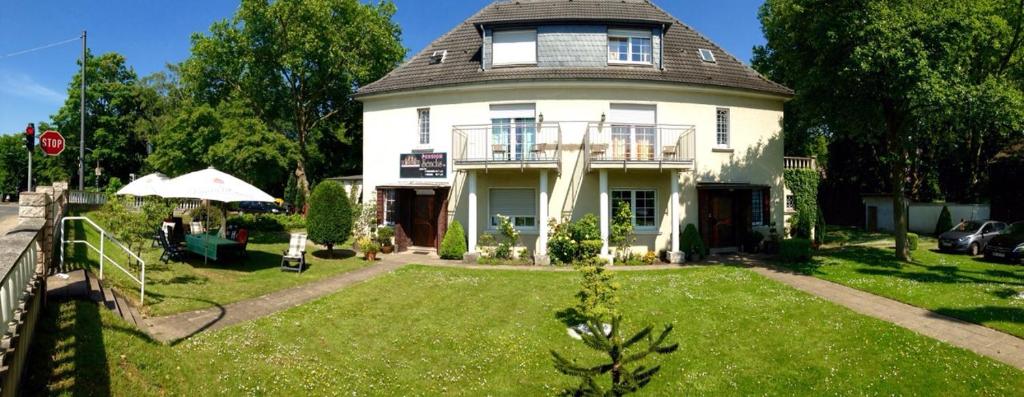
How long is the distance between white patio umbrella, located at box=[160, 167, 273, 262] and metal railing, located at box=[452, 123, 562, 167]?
6.38m

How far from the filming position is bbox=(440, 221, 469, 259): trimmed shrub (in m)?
16.9

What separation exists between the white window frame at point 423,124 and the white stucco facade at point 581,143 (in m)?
0.12

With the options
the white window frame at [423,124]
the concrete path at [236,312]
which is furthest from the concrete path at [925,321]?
the white window frame at [423,124]

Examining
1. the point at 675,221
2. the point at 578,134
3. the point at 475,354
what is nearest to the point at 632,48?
the point at 578,134

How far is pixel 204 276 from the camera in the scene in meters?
12.3

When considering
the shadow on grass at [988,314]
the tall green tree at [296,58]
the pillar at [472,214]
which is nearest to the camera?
the shadow on grass at [988,314]

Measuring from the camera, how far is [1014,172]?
25312 mm

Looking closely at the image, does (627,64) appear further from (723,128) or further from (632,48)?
Result: (723,128)

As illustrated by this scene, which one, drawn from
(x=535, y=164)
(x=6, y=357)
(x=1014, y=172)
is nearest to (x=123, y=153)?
(x=535, y=164)

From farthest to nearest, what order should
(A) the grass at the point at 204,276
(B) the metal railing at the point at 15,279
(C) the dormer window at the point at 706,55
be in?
(C) the dormer window at the point at 706,55
(A) the grass at the point at 204,276
(B) the metal railing at the point at 15,279

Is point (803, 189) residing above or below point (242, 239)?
above

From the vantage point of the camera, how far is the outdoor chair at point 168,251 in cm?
1334

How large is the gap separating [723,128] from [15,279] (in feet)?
63.3

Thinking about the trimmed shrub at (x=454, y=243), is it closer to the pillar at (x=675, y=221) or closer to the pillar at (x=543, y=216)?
the pillar at (x=543, y=216)
